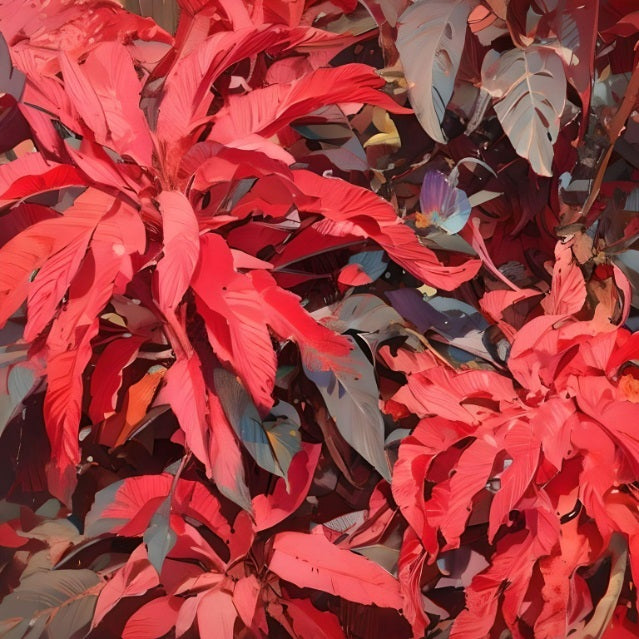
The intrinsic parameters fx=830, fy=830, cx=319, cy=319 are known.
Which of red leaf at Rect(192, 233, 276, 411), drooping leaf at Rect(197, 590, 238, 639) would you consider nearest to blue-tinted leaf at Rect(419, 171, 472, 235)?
red leaf at Rect(192, 233, 276, 411)

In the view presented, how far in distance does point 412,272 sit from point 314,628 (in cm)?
18

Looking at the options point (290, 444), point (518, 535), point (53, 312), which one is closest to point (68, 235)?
point (53, 312)

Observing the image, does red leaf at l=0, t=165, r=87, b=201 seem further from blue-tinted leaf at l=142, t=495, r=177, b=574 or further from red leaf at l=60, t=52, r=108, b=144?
blue-tinted leaf at l=142, t=495, r=177, b=574

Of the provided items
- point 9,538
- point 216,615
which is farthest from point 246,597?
point 9,538

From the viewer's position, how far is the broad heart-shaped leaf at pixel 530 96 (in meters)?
0.39

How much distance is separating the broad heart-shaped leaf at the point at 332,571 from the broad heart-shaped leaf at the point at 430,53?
203mm

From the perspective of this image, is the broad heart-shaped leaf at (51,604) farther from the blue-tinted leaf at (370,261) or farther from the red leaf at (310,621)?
the blue-tinted leaf at (370,261)

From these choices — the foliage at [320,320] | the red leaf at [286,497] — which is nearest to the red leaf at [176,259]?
the foliage at [320,320]

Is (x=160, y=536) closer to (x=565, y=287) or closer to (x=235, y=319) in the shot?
(x=235, y=319)

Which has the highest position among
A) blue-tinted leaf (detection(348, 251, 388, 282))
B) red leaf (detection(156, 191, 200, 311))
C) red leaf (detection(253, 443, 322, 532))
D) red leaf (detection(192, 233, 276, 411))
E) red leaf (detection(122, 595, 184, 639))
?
red leaf (detection(156, 191, 200, 311))

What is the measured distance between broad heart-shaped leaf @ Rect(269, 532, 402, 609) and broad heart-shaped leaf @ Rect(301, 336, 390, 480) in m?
0.04

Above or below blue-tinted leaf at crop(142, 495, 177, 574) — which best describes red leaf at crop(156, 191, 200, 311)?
above

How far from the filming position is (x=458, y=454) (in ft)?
1.34

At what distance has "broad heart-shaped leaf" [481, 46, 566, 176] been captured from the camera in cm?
39
